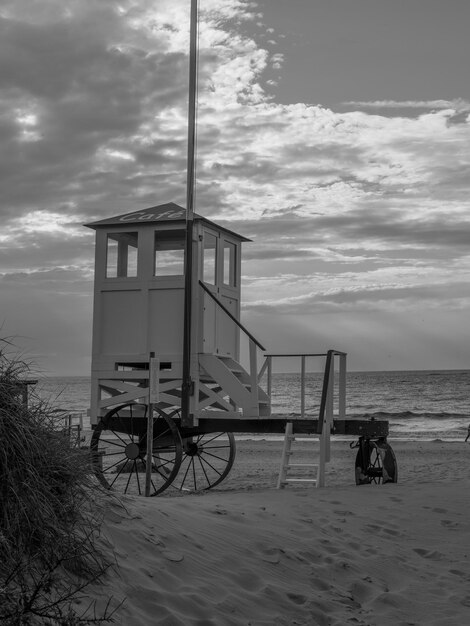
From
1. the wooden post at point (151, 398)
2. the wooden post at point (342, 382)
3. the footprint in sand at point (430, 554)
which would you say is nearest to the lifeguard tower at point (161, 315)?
the wooden post at point (342, 382)

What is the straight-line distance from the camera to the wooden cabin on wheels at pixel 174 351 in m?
13.1

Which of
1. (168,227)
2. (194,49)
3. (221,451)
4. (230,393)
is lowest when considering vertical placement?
(221,451)

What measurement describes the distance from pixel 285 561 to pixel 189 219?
22.8 feet

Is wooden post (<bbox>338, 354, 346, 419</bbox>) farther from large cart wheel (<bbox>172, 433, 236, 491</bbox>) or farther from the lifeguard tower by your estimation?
large cart wheel (<bbox>172, 433, 236, 491</bbox>)

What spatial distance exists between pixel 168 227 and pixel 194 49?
2.92 metres

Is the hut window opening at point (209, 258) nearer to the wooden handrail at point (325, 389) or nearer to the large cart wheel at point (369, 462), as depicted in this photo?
the wooden handrail at point (325, 389)

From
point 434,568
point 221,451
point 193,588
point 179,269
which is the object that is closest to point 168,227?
point 179,269

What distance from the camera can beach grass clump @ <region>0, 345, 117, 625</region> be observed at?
4746 mm

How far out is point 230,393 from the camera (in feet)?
43.6

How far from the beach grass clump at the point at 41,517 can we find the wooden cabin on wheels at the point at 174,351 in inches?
268

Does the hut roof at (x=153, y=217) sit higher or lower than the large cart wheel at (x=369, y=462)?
higher

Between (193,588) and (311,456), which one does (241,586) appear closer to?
(193,588)

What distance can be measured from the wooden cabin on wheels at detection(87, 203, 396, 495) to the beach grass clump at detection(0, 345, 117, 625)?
6.80m

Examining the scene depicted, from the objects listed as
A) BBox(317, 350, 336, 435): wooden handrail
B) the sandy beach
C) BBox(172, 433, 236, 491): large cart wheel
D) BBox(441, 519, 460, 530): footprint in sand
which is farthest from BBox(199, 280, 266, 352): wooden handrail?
BBox(441, 519, 460, 530): footprint in sand
